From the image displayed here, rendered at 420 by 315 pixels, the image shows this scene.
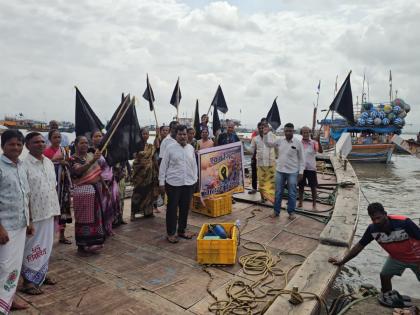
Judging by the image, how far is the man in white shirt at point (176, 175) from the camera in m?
4.87

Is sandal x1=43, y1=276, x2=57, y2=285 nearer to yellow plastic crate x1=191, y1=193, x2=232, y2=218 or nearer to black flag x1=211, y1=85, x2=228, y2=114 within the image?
yellow plastic crate x1=191, y1=193, x2=232, y2=218

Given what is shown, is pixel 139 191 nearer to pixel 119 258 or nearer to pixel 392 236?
pixel 119 258

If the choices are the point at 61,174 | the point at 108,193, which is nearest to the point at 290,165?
the point at 108,193

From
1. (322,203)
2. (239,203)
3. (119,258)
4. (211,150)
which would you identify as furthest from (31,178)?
(322,203)

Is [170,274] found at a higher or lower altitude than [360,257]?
higher

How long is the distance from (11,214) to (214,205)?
3867 mm

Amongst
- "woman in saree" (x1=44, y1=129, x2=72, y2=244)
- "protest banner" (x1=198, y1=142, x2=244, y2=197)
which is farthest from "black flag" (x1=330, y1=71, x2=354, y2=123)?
"woman in saree" (x1=44, y1=129, x2=72, y2=244)

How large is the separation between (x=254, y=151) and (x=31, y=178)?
16.8 ft

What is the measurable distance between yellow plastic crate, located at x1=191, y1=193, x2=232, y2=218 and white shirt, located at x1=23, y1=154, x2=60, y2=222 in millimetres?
3272

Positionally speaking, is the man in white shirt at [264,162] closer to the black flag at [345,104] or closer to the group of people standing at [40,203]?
the black flag at [345,104]

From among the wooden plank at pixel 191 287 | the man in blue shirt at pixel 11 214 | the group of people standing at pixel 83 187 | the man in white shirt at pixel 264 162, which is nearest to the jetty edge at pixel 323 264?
the wooden plank at pixel 191 287

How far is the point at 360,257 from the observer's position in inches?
278

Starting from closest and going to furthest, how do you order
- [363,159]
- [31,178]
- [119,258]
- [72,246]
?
[31,178] < [119,258] < [72,246] < [363,159]

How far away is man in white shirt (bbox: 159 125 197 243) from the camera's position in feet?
16.0
